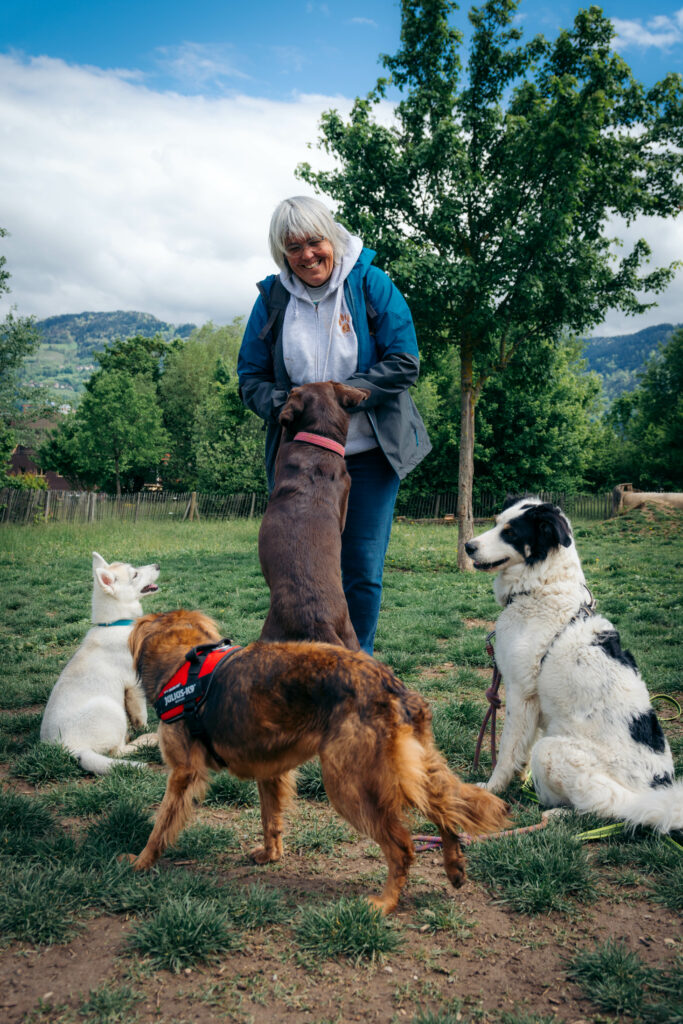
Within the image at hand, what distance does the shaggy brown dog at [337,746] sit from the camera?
2297mm

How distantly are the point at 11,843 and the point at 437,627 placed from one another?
5381 millimetres

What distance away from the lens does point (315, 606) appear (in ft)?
9.33

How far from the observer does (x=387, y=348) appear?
3.63 metres

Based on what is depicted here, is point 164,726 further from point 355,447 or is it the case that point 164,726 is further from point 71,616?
point 71,616

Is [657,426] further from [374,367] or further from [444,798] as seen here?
[444,798]

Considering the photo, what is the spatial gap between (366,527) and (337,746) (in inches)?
61.7

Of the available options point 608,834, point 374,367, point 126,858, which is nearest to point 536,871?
point 608,834

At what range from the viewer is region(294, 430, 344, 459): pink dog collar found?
332 cm

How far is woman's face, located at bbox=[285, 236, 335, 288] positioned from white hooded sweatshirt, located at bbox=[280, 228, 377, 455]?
5 cm

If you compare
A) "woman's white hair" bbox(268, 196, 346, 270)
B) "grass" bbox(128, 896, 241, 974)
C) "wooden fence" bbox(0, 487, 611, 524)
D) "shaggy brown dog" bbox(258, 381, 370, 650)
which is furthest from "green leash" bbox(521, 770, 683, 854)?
"wooden fence" bbox(0, 487, 611, 524)

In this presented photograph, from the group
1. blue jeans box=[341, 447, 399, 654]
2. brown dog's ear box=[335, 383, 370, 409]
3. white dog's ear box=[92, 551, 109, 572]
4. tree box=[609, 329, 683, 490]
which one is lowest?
white dog's ear box=[92, 551, 109, 572]

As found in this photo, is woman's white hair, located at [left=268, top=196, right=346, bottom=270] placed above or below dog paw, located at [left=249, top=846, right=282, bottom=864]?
above

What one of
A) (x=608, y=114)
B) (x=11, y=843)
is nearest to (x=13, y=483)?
(x=608, y=114)

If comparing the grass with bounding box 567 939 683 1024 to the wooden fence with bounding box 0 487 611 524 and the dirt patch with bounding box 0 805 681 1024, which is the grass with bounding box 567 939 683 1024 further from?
the wooden fence with bounding box 0 487 611 524
